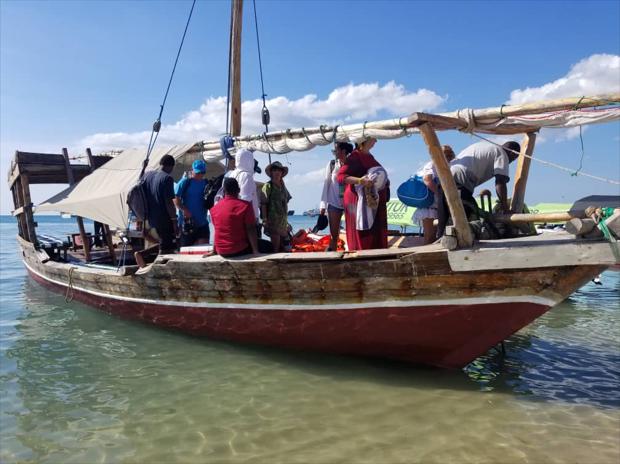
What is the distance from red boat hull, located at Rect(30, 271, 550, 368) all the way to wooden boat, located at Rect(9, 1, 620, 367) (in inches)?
0.5

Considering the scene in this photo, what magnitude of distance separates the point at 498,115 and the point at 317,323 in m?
2.79

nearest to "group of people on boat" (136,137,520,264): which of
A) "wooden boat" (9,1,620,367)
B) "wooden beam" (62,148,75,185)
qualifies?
"wooden boat" (9,1,620,367)

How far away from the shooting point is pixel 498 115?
14.8ft

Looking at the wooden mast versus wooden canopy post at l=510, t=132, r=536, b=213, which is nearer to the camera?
wooden canopy post at l=510, t=132, r=536, b=213

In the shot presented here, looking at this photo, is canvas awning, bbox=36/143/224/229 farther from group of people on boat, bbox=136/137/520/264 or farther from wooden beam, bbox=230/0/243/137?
wooden beam, bbox=230/0/243/137

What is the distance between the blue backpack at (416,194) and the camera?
5.24 meters

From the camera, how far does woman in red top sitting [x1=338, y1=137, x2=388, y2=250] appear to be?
5.29 meters

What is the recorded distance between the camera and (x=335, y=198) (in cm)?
621

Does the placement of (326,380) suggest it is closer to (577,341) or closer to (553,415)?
(553,415)

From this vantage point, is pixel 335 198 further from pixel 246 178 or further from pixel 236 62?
→ pixel 236 62

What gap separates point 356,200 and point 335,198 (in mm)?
829

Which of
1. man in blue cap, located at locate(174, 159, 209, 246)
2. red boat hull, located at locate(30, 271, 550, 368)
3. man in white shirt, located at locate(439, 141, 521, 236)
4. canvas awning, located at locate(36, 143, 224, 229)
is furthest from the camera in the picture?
canvas awning, located at locate(36, 143, 224, 229)

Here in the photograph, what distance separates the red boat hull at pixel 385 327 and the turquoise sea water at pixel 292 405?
0.80ft

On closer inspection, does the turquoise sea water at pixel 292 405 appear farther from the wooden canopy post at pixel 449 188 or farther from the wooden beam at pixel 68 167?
the wooden beam at pixel 68 167
